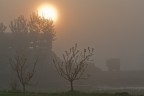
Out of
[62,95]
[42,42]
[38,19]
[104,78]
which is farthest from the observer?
[104,78]

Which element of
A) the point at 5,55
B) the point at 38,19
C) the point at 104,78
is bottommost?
the point at 104,78

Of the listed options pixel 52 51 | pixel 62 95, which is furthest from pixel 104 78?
pixel 62 95

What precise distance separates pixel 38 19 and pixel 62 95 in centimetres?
5589

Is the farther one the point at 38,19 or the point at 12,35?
the point at 12,35

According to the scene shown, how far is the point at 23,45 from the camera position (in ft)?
293

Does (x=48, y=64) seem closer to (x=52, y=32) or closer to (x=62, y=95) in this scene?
(x=52, y=32)

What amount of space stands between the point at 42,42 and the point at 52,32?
4.99 m

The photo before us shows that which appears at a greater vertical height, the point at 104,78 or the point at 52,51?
the point at 52,51

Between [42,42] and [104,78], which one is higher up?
[42,42]

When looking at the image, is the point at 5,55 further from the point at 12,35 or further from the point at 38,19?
the point at 38,19

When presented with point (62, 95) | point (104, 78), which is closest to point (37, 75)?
point (104, 78)

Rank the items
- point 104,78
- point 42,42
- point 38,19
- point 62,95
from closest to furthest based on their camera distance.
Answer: point 62,95 < point 38,19 < point 42,42 < point 104,78

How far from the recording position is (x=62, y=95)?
31.3 meters

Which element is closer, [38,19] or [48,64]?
[38,19]
